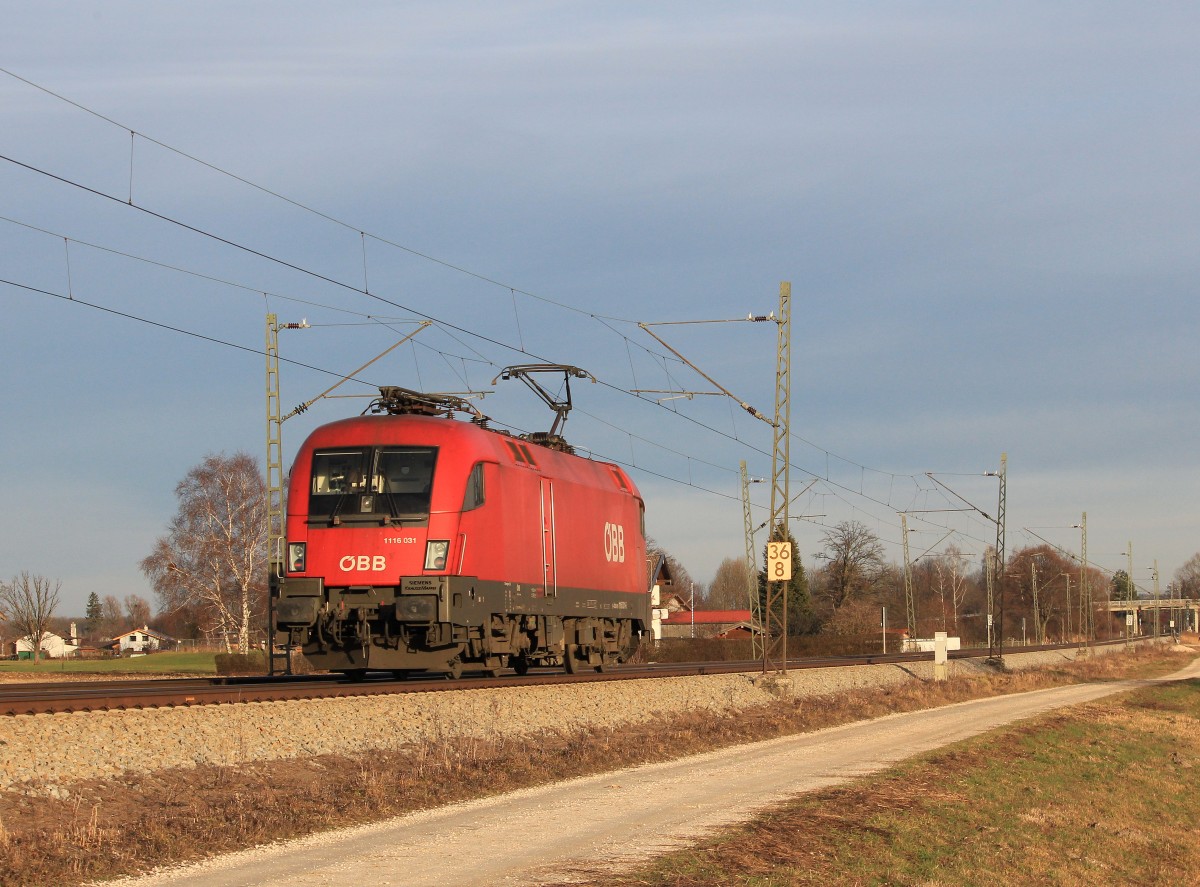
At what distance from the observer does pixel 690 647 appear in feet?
230

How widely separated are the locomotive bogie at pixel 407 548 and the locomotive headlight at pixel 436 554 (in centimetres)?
2

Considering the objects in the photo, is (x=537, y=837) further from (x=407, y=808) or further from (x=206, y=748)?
(x=206, y=748)

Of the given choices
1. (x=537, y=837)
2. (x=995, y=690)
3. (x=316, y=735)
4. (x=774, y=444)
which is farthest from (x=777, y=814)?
(x=995, y=690)

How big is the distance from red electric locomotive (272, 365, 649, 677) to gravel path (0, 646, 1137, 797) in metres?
1.55

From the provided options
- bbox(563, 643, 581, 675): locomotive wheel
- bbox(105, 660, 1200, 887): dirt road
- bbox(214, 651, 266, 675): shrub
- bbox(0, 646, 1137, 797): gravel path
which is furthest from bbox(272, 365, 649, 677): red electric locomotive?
bbox(214, 651, 266, 675): shrub

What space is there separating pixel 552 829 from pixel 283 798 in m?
3.09

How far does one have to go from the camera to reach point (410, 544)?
2189 centimetres

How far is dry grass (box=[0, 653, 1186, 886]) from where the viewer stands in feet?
35.4

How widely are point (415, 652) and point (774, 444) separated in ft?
47.5

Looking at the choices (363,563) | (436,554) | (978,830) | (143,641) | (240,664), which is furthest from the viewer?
(143,641)

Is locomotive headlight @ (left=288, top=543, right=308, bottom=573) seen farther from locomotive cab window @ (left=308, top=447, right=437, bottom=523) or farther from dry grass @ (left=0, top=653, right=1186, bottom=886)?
dry grass @ (left=0, top=653, right=1186, bottom=886)

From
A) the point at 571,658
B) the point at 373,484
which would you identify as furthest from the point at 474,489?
the point at 571,658

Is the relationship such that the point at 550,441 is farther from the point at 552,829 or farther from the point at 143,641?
the point at 143,641

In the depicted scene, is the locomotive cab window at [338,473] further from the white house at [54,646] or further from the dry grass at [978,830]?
the white house at [54,646]
